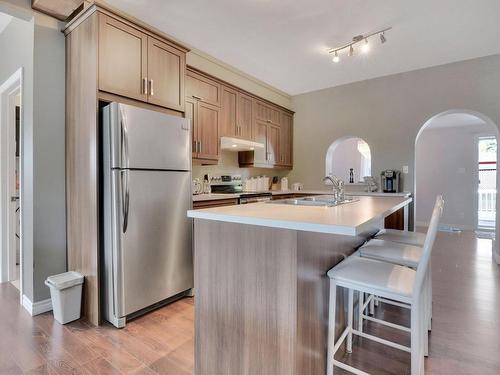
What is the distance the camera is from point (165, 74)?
8.59 ft

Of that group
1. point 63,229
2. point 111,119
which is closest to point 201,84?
point 111,119

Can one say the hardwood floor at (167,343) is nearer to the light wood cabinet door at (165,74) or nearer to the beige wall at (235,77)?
the light wood cabinet door at (165,74)

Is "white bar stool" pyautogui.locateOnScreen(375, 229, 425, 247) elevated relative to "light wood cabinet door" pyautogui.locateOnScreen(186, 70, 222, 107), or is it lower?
lower

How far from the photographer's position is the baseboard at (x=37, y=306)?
2.33 meters

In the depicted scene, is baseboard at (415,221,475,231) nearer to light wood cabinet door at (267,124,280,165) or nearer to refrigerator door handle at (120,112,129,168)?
light wood cabinet door at (267,124,280,165)

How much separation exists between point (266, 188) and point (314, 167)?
1053mm

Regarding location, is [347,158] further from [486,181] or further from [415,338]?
[415,338]

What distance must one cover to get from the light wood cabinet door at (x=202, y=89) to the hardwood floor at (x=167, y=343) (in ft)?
7.72

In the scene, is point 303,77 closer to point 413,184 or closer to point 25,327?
point 413,184

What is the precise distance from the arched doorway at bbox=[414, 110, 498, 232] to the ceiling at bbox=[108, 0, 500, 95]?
324cm

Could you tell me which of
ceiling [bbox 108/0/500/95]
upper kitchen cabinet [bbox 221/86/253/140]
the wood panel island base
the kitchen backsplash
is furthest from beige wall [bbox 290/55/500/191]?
the wood panel island base

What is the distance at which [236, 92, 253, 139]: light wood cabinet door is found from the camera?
406 centimetres

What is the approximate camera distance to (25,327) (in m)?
2.15

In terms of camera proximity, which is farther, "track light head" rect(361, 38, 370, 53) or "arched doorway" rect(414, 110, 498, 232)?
"arched doorway" rect(414, 110, 498, 232)
